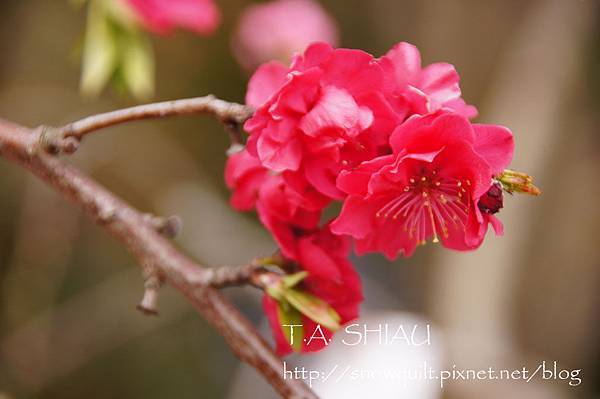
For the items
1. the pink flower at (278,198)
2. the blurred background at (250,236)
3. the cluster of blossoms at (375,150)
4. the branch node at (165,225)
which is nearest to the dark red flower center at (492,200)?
the cluster of blossoms at (375,150)

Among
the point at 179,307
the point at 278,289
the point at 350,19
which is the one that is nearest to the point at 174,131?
the point at 179,307

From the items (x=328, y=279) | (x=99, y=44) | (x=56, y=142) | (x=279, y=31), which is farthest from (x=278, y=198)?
(x=279, y=31)

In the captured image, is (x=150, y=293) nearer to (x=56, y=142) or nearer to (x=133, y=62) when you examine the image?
(x=56, y=142)

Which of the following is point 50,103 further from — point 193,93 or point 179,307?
point 179,307

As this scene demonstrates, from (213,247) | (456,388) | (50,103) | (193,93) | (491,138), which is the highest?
(193,93)

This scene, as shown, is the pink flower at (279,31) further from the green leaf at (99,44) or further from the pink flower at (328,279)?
the pink flower at (328,279)

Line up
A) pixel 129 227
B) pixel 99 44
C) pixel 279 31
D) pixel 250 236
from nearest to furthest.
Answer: pixel 129 227, pixel 99 44, pixel 279 31, pixel 250 236
